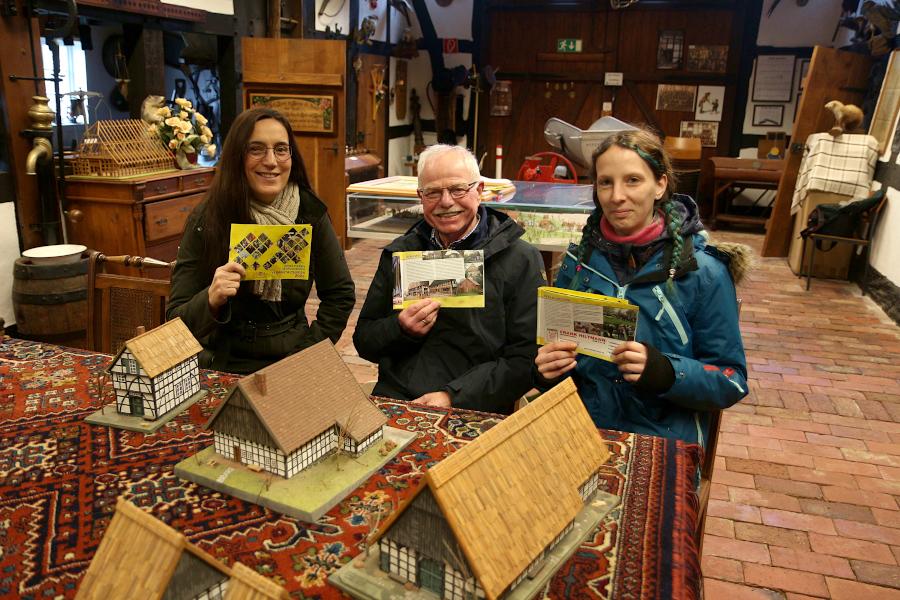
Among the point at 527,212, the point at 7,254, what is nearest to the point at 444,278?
the point at 527,212

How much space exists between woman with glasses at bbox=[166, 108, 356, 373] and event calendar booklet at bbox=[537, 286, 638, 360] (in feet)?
3.48

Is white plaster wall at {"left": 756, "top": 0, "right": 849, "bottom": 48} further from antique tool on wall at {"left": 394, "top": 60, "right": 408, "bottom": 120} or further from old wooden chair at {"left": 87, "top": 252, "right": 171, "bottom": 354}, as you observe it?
old wooden chair at {"left": 87, "top": 252, "right": 171, "bottom": 354}

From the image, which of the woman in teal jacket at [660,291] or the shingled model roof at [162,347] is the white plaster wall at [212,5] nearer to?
the shingled model roof at [162,347]

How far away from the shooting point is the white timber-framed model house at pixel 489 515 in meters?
1.11

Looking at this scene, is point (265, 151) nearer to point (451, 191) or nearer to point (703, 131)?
point (451, 191)

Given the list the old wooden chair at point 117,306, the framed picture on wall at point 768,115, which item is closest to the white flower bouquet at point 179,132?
the old wooden chair at point 117,306

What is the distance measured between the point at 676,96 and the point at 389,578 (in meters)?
11.0

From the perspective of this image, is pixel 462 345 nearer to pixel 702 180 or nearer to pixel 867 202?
pixel 867 202

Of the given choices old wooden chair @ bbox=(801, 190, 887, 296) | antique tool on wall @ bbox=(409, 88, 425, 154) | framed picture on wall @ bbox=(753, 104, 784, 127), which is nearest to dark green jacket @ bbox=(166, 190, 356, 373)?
old wooden chair @ bbox=(801, 190, 887, 296)

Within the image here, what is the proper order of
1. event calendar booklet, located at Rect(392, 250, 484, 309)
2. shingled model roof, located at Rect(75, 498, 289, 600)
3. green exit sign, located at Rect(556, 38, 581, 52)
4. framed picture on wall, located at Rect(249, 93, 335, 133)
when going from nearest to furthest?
shingled model roof, located at Rect(75, 498, 289, 600) < event calendar booklet, located at Rect(392, 250, 484, 309) < framed picture on wall, located at Rect(249, 93, 335, 133) < green exit sign, located at Rect(556, 38, 581, 52)

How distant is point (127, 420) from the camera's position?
1814 mm

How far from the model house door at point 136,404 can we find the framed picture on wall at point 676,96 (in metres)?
10.7

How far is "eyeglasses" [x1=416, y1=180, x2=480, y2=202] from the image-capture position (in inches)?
92.3

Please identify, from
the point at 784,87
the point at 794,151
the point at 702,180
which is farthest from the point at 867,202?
the point at 784,87
